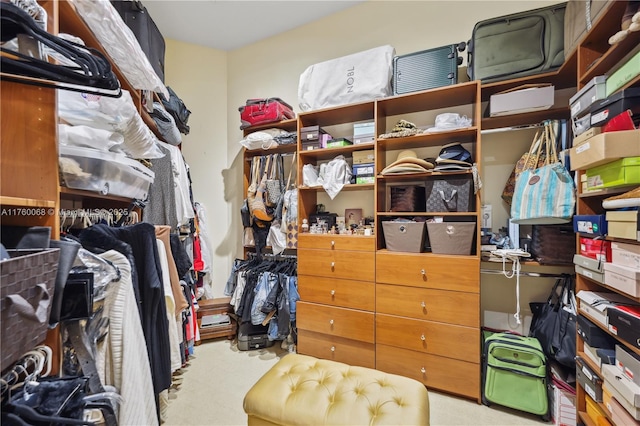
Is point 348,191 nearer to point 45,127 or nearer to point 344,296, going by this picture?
point 344,296

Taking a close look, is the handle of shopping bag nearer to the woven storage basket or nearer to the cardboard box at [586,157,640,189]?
the woven storage basket

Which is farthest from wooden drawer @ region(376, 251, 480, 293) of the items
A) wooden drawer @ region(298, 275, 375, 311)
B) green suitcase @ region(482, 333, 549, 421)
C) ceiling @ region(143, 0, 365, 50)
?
ceiling @ region(143, 0, 365, 50)

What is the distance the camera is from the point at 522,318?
203cm

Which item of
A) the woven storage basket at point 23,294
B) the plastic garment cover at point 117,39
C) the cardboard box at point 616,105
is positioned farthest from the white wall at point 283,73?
the woven storage basket at point 23,294

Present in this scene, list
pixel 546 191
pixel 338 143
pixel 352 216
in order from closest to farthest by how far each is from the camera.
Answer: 1. pixel 546 191
2. pixel 338 143
3. pixel 352 216

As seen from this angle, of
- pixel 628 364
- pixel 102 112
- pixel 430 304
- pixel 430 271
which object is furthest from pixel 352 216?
pixel 102 112

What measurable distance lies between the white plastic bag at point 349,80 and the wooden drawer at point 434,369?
6.71ft

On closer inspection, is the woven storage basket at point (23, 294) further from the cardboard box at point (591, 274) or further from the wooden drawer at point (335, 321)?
the cardboard box at point (591, 274)

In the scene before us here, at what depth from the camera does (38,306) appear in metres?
0.62

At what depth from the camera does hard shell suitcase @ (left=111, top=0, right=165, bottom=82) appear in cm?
167

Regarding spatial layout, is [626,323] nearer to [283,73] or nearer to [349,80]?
[349,80]

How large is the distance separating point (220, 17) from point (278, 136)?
136 cm

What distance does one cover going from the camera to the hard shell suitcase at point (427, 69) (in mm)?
1975

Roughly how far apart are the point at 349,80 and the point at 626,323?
7.35ft
